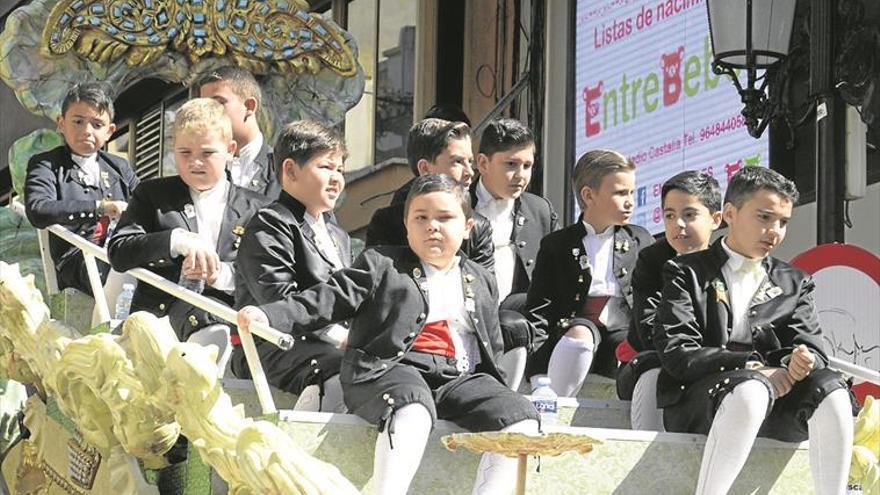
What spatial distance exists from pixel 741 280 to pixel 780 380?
537 mm

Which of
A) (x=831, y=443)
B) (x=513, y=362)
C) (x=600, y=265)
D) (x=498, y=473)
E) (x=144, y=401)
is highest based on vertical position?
(x=600, y=265)

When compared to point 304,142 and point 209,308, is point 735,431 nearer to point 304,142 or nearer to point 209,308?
point 209,308

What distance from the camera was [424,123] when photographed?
8641 millimetres

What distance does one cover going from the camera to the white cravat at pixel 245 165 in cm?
875

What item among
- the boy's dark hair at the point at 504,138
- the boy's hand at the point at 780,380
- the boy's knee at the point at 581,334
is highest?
the boy's dark hair at the point at 504,138

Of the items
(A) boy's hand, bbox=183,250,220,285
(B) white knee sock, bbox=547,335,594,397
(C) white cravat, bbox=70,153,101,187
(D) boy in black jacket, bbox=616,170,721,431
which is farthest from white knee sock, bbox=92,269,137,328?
(D) boy in black jacket, bbox=616,170,721,431

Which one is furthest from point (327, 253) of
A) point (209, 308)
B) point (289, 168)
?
point (209, 308)

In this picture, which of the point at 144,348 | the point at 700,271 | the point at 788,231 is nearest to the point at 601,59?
the point at 788,231

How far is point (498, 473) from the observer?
A: 658 centimetres

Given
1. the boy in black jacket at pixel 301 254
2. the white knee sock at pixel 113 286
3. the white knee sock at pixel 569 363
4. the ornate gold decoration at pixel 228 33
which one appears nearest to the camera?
the boy in black jacket at pixel 301 254

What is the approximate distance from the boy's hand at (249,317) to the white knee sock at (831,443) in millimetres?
1901

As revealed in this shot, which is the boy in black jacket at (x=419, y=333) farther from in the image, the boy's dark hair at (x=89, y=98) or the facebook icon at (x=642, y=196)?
the facebook icon at (x=642, y=196)

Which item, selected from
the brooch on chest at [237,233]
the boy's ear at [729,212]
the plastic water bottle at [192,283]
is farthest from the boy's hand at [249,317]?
the boy's ear at [729,212]

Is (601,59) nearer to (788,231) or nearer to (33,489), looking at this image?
(788,231)
